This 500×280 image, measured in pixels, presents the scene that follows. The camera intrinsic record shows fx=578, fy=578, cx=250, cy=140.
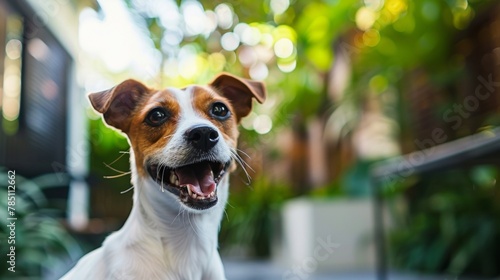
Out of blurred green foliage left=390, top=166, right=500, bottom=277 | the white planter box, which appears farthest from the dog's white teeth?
blurred green foliage left=390, top=166, right=500, bottom=277

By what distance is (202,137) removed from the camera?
0.55 m

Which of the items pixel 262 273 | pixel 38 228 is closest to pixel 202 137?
pixel 38 228

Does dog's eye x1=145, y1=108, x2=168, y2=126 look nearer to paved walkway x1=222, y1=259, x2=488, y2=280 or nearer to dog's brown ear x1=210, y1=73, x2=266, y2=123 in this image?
dog's brown ear x1=210, y1=73, x2=266, y2=123

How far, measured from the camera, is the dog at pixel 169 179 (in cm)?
55

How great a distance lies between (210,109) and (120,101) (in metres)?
0.09

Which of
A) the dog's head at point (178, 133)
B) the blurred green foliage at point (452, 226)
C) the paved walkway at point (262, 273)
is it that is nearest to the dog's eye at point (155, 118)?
the dog's head at point (178, 133)

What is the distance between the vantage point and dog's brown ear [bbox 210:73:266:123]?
2.06 ft

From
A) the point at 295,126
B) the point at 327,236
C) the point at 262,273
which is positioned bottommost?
the point at 262,273

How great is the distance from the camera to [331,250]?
1872mm

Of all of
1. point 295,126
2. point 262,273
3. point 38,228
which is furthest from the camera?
point 295,126

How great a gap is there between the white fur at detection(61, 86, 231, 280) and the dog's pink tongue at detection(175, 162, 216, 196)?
0.05 feet

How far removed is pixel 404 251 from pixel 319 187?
0.41 m

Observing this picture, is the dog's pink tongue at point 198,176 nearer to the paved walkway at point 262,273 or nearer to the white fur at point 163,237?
the white fur at point 163,237

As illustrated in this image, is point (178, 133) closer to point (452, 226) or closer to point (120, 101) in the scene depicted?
point (120, 101)
